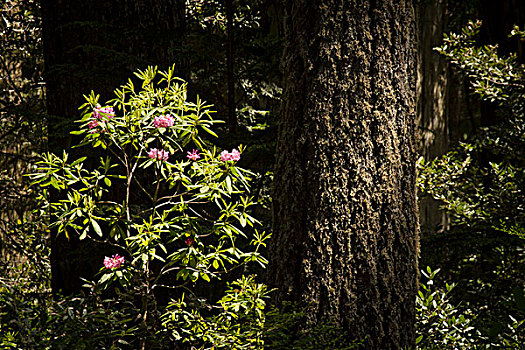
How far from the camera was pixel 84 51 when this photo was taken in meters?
3.75

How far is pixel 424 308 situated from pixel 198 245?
51.5 inches

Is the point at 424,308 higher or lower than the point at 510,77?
lower

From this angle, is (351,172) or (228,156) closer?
(228,156)

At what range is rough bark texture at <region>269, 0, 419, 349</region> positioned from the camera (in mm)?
2578

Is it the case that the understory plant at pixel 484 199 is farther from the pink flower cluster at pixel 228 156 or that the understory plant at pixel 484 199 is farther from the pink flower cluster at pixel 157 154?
the pink flower cluster at pixel 157 154

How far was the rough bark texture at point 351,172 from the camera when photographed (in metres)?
2.58

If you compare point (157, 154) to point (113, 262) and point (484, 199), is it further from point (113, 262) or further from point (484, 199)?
point (484, 199)

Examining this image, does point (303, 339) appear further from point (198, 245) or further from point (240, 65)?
point (240, 65)

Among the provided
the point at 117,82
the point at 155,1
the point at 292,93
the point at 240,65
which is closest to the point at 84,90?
the point at 117,82

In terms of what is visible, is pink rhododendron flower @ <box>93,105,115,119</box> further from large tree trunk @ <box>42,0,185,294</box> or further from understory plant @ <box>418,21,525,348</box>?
understory plant @ <box>418,21,525,348</box>

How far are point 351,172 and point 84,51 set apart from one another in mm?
2134

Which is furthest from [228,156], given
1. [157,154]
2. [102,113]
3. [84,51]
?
[84,51]

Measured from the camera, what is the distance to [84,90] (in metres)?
3.80

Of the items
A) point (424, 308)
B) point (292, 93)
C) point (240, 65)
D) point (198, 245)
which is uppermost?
point (240, 65)
